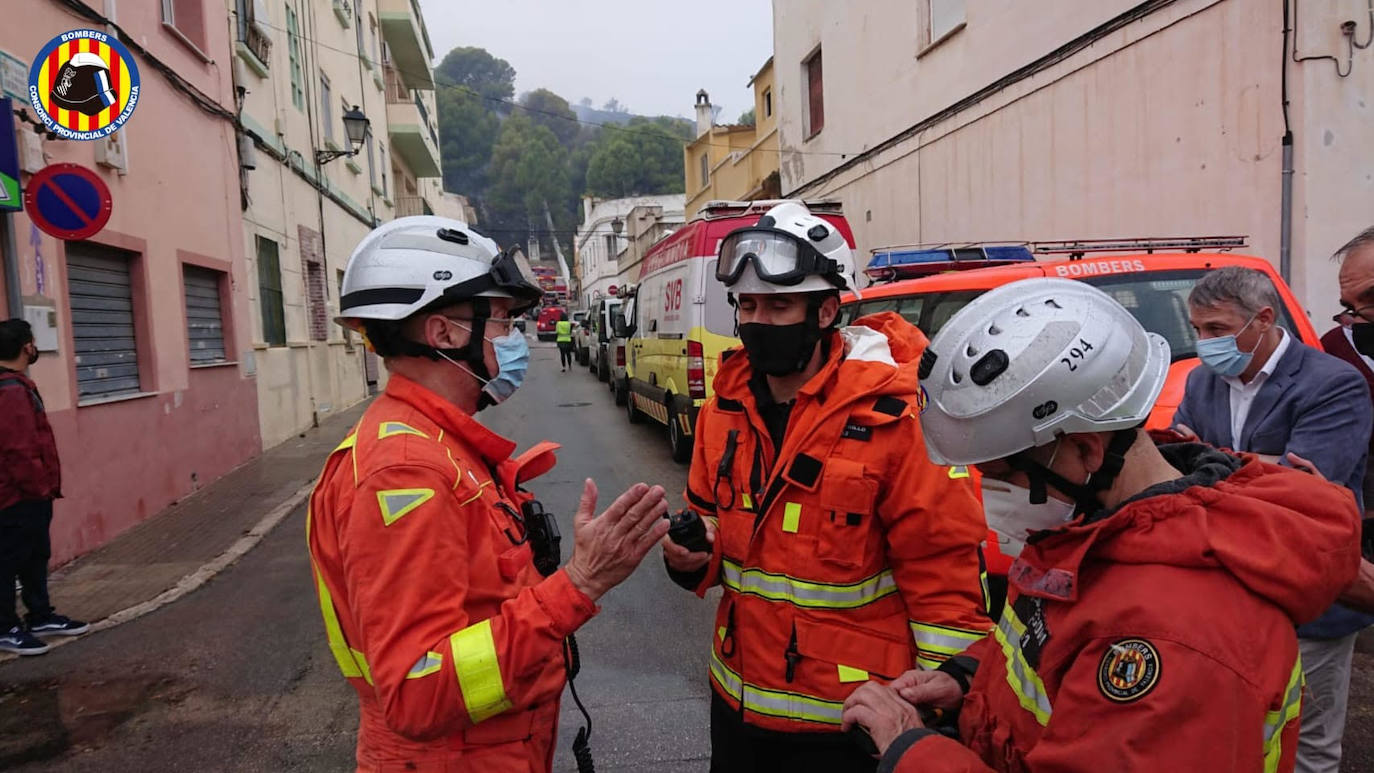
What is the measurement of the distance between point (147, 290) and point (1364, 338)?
928cm

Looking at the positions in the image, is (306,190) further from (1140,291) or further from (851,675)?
(851,675)

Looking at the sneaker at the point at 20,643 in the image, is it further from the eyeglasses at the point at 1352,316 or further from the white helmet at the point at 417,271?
the eyeglasses at the point at 1352,316

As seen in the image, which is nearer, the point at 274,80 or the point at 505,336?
the point at 505,336

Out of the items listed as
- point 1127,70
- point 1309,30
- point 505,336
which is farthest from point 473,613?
point 1127,70

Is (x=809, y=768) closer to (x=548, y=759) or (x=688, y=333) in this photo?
(x=548, y=759)

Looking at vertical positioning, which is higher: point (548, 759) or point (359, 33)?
point (359, 33)

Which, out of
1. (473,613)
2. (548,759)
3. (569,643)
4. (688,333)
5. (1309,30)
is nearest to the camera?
(473,613)

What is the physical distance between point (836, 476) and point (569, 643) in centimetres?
81

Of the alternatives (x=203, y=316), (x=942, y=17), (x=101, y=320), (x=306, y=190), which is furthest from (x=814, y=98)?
(x=101, y=320)

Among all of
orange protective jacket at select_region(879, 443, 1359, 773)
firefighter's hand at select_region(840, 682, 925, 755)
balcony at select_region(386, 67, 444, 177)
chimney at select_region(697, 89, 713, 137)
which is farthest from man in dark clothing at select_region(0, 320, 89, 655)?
chimney at select_region(697, 89, 713, 137)

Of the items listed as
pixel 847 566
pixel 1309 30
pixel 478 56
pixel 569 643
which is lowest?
pixel 569 643

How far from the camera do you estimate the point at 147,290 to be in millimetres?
7867

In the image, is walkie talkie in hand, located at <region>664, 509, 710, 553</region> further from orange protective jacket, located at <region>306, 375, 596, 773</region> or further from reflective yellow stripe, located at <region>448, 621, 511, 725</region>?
reflective yellow stripe, located at <region>448, 621, 511, 725</region>

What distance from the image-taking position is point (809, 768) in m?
2.01
